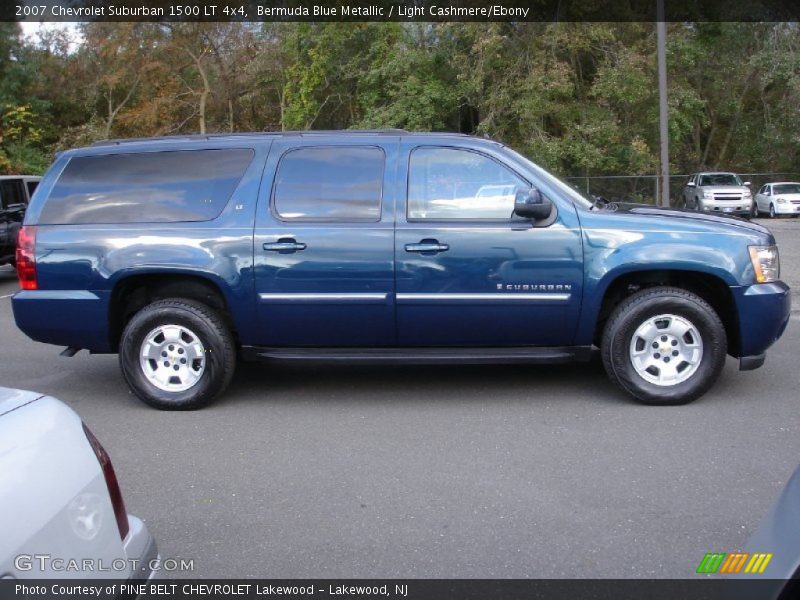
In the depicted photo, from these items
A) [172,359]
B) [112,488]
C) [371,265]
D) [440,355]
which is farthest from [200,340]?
[112,488]

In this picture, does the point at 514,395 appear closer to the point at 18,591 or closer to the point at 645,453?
the point at 645,453

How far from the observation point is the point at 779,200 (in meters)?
30.5

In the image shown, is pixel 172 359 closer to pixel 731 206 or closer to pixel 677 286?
pixel 677 286

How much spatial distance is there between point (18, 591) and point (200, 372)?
405cm

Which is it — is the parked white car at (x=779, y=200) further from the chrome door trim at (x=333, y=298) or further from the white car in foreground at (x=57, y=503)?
the white car in foreground at (x=57, y=503)

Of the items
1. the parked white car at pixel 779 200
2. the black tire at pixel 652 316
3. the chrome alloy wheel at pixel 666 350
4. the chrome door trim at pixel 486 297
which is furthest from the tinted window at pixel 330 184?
the parked white car at pixel 779 200

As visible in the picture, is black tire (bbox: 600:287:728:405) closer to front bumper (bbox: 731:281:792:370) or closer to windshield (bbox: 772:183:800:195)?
front bumper (bbox: 731:281:792:370)

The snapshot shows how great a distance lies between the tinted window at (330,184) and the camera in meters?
5.90

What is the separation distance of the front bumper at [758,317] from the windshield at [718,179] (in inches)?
1055

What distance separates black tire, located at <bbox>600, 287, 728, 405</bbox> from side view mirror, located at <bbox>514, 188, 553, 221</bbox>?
884 millimetres

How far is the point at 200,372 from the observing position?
6.00 meters

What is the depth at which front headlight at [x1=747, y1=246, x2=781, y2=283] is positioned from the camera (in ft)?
18.8

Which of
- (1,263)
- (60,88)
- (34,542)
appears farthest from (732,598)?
(60,88)

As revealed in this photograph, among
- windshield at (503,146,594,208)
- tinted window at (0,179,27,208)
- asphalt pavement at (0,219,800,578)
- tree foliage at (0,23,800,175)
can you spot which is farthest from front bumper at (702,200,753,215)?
windshield at (503,146,594,208)
